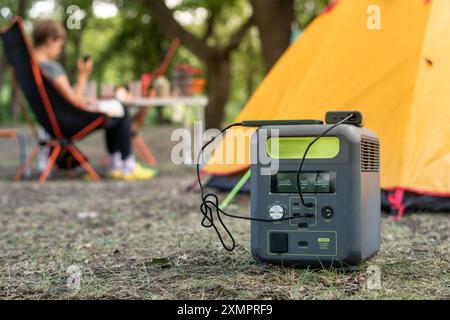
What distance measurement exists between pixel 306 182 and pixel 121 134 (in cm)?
507

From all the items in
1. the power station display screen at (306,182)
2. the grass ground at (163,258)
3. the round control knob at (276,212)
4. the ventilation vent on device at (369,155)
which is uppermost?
the ventilation vent on device at (369,155)

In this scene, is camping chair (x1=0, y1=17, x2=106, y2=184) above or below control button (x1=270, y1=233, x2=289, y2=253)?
above

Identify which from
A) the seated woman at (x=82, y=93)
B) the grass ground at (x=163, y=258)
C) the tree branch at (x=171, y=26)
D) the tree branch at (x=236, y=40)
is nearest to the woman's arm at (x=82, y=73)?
the seated woman at (x=82, y=93)

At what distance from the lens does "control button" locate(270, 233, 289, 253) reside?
258 cm

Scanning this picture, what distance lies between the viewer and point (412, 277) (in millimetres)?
2639

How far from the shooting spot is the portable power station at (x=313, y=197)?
2.51 meters

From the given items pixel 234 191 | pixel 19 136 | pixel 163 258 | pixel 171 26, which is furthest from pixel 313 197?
pixel 171 26

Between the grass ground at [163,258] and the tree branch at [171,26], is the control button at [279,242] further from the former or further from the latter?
the tree branch at [171,26]

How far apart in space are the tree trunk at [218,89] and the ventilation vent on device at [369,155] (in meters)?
9.91

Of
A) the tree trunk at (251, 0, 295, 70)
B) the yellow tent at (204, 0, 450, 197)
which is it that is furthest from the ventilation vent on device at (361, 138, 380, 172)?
the tree trunk at (251, 0, 295, 70)

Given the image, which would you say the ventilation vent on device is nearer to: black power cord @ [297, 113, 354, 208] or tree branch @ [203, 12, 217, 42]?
black power cord @ [297, 113, 354, 208]

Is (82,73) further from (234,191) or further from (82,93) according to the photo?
(234,191)

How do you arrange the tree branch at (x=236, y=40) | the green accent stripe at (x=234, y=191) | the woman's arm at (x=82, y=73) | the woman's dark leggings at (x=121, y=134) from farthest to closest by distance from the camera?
the tree branch at (x=236, y=40) → the woman's dark leggings at (x=121, y=134) → the woman's arm at (x=82, y=73) → the green accent stripe at (x=234, y=191)
